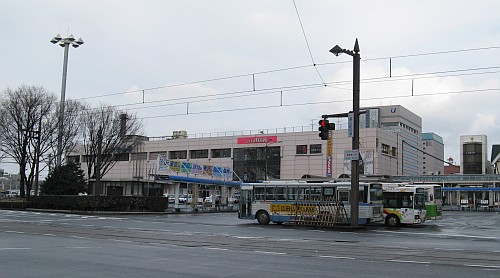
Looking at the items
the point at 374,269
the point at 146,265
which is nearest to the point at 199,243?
the point at 146,265

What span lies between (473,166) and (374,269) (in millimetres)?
131165

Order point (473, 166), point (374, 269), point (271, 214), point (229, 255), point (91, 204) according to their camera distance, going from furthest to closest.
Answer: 1. point (473, 166)
2. point (91, 204)
3. point (271, 214)
4. point (229, 255)
5. point (374, 269)

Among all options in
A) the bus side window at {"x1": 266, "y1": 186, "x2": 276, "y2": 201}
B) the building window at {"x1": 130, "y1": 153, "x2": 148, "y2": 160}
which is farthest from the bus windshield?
the building window at {"x1": 130, "y1": 153, "x2": 148, "y2": 160}

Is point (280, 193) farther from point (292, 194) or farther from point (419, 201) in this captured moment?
point (419, 201)

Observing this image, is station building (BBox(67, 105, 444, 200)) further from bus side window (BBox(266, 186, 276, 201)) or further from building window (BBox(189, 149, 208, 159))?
bus side window (BBox(266, 186, 276, 201))

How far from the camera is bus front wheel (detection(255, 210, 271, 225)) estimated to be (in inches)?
1199

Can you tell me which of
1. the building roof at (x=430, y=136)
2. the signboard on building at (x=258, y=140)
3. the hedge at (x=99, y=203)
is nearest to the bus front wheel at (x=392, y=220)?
the hedge at (x=99, y=203)

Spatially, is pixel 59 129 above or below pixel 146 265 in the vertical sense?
above

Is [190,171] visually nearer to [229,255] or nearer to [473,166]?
[229,255]

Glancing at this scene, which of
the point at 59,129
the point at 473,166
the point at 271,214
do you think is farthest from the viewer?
the point at 473,166

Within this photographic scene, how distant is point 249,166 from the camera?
95562 mm

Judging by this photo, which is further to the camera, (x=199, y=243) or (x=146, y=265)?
(x=199, y=243)

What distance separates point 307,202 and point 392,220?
5.53 metres

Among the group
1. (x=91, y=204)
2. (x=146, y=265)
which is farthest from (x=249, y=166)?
(x=146, y=265)
